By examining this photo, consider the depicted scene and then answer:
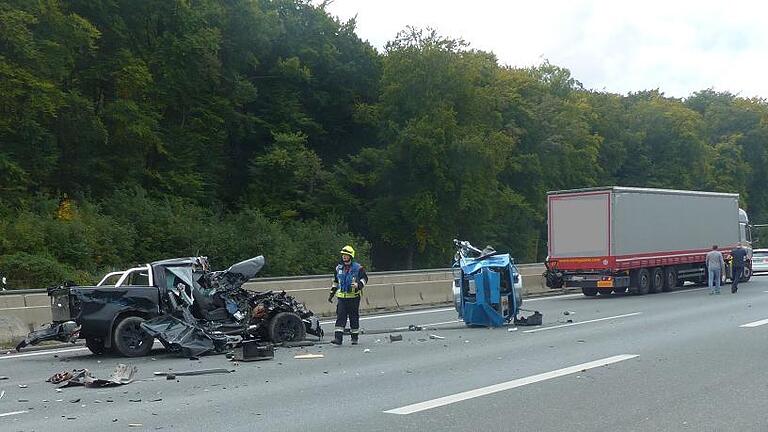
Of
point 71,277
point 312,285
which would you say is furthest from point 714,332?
point 71,277

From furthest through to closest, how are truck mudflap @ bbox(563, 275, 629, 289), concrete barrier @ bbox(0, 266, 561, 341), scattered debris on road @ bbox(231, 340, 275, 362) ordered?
truck mudflap @ bbox(563, 275, 629, 289)
concrete barrier @ bbox(0, 266, 561, 341)
scattered debris on road @ bbox(231, 340, 275, 362)

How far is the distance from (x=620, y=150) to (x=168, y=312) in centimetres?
5982

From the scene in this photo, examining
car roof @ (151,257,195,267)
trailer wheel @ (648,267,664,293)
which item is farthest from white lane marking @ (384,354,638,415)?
trailer wheel @ (648,267,664,293)

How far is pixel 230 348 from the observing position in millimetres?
14859

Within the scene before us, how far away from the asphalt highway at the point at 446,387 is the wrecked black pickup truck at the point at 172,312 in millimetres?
409

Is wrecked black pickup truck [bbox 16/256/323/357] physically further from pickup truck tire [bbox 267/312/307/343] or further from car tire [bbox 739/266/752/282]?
car tire [bbox 739/266/752/282]

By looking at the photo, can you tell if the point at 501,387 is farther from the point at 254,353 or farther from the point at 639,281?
the point at 639,281

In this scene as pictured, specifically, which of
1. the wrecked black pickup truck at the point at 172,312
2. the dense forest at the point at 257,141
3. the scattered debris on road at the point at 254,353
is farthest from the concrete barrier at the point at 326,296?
the dense forest at the point at 257,141

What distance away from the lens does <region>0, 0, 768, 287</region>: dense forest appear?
3522 centimetres

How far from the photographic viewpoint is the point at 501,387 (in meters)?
10.7

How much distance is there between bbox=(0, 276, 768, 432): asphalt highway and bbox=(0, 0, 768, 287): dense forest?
1746cm

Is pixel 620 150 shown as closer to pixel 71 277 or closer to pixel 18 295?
pixel 71 277

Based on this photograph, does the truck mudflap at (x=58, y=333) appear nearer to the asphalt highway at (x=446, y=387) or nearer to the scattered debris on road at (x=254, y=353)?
the asphalt highway at (x=446, y=387)

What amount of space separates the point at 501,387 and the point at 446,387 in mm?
644
